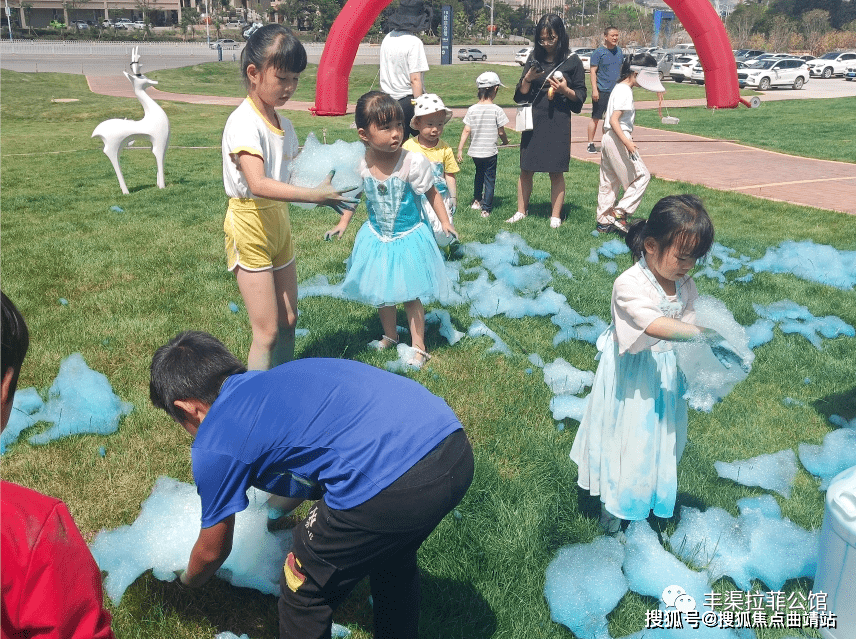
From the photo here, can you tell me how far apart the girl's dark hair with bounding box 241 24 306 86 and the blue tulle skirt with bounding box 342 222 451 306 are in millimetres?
1336

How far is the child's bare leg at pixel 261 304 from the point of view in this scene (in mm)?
3664

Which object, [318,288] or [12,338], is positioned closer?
[12,338]

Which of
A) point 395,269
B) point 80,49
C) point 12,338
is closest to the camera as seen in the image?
point 12,338

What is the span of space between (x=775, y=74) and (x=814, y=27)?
1167 inches

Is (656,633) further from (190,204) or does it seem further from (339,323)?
(190,204)

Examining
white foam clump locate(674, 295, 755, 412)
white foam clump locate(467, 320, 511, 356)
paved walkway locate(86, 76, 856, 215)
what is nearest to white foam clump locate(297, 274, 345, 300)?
white foam clump locate(467, 320, 511, 356)

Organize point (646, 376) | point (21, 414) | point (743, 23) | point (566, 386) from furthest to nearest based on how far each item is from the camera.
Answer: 1. point (743, 23)
2. point (566, 386)
3. point (21, 414)
4. point (646, 376)

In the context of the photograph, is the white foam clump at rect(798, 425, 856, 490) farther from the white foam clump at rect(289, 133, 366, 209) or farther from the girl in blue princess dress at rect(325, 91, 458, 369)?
the white foam clump at rect(289, 133, 366, 209)

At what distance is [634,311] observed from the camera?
2.64m

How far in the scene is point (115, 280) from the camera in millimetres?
6074

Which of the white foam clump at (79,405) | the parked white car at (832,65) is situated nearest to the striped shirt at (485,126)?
the white foam clump at (79,405)

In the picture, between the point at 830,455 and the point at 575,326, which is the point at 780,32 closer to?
the point at 575,326

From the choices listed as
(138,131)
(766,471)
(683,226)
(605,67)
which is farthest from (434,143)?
(605,67)

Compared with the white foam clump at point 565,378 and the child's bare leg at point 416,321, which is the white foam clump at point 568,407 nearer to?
the white foam clump at point 565,378
